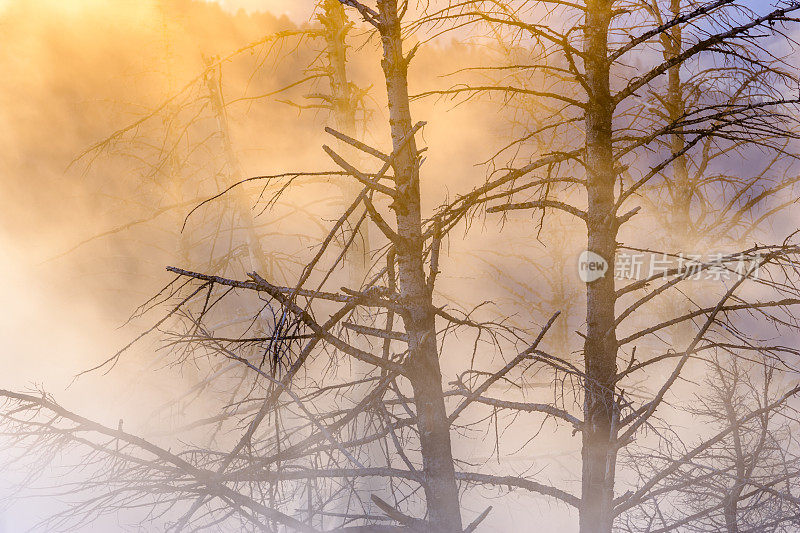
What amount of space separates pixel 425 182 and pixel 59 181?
7125 mm

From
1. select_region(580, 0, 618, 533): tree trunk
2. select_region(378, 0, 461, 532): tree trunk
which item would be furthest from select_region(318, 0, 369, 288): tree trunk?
select_region(378, 0, 461, 532): tree trunk

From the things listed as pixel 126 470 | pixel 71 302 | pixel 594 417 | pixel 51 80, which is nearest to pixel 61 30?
pixel 51 80

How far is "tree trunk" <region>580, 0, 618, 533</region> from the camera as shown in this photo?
343 centimetres

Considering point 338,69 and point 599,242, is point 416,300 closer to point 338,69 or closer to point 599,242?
point 599,242

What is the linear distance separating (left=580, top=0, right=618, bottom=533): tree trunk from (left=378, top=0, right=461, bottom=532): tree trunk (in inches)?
38.1

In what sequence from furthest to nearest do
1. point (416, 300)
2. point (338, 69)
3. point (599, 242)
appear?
1. point (338, 69)
2. point (599, 242)
3. point (416, 300)

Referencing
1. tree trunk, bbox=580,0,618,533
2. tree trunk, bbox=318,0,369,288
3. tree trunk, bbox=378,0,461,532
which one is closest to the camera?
tree trunk, bbox=378,0,461,532

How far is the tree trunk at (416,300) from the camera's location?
110 inches

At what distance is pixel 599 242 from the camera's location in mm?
3457

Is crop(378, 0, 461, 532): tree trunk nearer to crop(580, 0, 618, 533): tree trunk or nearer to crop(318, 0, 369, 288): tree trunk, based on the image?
crop(580, 0, 618, 533): tree trunk

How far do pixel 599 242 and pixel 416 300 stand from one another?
129cm

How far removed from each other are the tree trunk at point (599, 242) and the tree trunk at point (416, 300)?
967 mm

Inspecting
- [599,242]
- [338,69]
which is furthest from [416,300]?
[338,69]

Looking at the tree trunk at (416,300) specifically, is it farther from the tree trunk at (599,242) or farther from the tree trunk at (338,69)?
the tree trunk at (338,69)
